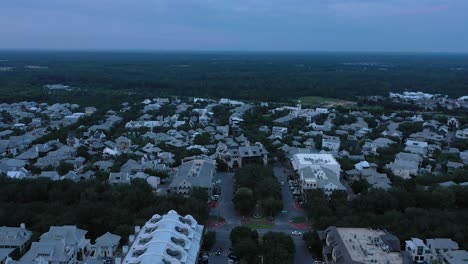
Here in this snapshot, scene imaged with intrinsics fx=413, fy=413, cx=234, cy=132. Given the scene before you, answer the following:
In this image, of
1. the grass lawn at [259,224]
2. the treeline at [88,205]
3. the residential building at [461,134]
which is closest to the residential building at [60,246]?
the treeline at [88,205]

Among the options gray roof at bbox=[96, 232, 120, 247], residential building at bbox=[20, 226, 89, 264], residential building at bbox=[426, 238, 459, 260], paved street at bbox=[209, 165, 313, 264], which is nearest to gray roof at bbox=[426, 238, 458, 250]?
residential building at bbox=[426, 238, 459, 260]

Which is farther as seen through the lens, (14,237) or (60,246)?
(14,237)

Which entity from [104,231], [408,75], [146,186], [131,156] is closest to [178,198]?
[146,186]

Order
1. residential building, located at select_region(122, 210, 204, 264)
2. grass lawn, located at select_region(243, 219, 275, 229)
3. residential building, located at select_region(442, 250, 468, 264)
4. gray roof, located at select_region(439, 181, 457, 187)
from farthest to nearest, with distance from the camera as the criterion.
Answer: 1. gray roof, located at select_region(439, 181, 457, 187)
2. grass lawn, located at select_region(243, 219, 275, 229)
3. residential building, located at select_region(442, 250, 468, 264)
4. residential building, located at select_region(122, 210, 204, 264)

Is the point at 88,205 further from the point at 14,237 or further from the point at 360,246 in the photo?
the point at 360,246

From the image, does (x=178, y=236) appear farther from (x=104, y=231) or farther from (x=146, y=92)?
(x=146, y=92)

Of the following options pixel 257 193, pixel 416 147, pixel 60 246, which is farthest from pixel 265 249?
pixel 416 147

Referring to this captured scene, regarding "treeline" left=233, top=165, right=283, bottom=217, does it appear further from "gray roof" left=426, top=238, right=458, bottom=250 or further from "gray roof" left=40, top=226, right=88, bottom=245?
"gray roof" left=40, top=226, right=88, bottom=245
